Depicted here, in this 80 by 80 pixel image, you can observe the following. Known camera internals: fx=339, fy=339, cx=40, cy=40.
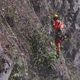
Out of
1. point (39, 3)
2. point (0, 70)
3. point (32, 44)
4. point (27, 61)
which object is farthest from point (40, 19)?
point (0, 70)

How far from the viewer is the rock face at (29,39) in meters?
10.4

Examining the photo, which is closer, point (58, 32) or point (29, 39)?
point (29, 39)

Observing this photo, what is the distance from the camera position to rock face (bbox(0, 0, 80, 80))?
1045 cm

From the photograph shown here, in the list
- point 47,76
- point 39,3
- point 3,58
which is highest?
point 3,58

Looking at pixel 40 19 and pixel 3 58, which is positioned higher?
pixel 3 58

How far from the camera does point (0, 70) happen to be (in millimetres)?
9469

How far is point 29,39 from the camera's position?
13.0m

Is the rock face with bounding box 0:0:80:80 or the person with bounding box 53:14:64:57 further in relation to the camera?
the person with bounding box 53:14:64:57

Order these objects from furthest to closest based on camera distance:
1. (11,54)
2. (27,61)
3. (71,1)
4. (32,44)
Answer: (71,1)
(32,44)
(27,61)
(11,54)

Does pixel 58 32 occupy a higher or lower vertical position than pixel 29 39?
lower

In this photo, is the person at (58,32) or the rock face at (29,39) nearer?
the rock face at (29,39)

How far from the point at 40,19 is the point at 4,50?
5.31m

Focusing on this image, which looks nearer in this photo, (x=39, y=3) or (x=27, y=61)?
(x=27, y=61)

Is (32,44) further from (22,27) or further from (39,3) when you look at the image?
(39,3)
